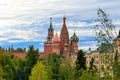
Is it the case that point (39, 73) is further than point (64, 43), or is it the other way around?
point (64, 43)

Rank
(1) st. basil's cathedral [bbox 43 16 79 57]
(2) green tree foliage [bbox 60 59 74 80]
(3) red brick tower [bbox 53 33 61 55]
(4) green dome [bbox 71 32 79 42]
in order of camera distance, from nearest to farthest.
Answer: (2) green tree foliage [bbox 60 59 74 80] → (1) st. basil's cathedral [bbox 43 16 79 57] → (3) red brick tower [bbox 53 33 61 55] → (4) green dome [bbox 71 32 79 42]

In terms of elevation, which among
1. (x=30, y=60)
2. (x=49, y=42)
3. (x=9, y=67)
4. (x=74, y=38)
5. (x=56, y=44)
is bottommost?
(x=9, y=67)

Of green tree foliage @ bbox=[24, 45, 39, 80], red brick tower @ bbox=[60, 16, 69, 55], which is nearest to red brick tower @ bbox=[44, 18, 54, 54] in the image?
red brick tower @ bbox=[60, 16, 69, 55]

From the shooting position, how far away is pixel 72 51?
15712 centimetres

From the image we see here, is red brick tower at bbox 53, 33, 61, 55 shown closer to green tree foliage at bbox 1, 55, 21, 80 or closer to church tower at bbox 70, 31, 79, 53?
church tower at bbox 70, 31, 79, 53

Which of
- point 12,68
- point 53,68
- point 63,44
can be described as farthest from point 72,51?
point 53,68

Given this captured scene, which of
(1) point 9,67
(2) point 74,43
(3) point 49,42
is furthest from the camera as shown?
(3) point 49,42

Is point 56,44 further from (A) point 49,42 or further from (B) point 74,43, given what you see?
(A) point 49,42

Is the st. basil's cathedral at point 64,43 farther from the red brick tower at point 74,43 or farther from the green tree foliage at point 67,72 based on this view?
the green tree foliage at point 67,72

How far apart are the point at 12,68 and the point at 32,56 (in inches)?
184

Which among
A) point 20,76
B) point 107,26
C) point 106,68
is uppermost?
point 107,26

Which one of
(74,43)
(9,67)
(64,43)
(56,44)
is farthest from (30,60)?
(74,43)

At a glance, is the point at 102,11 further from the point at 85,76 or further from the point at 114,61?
the point at 85,76

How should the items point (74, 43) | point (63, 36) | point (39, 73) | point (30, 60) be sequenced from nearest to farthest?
1. point (39, 73)
2. point (30, 60)
3. point (63, 36)
4. point (74, 43)
